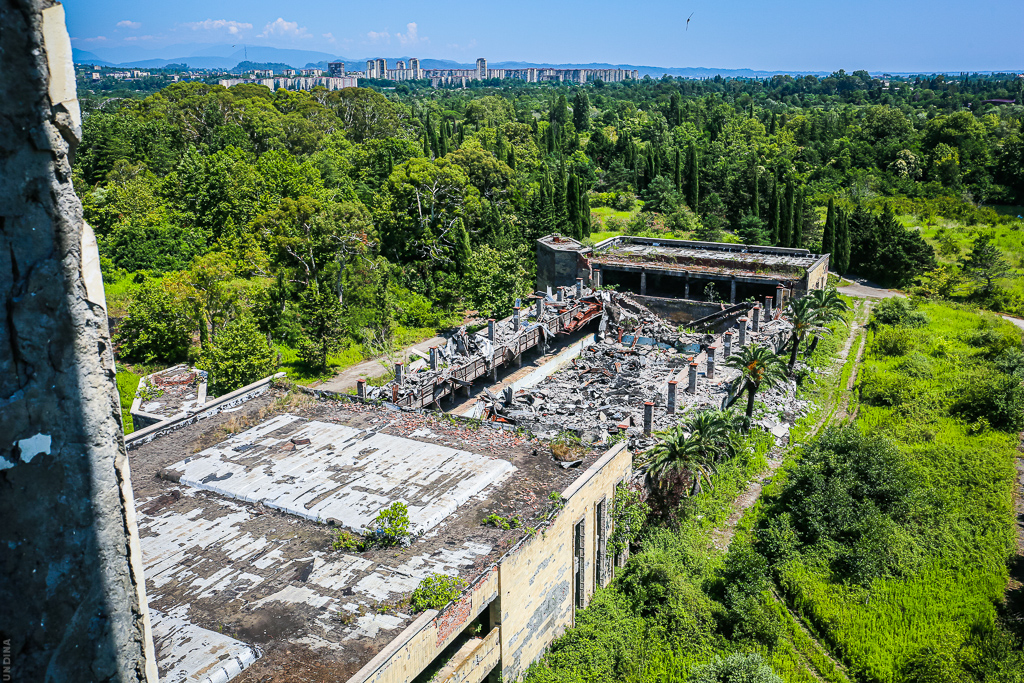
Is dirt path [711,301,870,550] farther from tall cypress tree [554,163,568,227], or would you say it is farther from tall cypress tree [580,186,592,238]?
tall cypress tree [554,163,568,227]

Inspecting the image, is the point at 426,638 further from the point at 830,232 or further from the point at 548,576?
the point at 830,232

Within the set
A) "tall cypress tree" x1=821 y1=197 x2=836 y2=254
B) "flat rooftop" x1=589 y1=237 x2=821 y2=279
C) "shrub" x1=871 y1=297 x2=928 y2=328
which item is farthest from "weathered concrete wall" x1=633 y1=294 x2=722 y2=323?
"tall cypress tree" x1=821 y1=197 x2=836 y2=254

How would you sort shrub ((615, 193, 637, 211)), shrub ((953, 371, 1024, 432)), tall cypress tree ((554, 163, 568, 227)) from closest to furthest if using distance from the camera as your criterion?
shrub ((953, 371, 1024, 432)) < tall cypress tree ((554, 163, 568, 227)) < shrub ((615, 193, 637, 211))

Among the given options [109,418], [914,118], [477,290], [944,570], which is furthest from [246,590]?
[914,118]

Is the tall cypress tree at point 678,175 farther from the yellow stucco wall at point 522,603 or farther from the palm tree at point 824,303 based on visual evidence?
the yellow stucco wall at point 522,603

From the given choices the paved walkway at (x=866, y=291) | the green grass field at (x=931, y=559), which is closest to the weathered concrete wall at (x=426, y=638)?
the green grass field at (x=931, y=559)

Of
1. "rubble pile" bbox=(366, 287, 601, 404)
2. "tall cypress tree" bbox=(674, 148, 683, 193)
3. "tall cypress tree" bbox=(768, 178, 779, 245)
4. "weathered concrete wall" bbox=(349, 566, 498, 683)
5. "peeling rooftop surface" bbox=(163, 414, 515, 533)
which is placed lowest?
"rubble pile" bbox=(366, 287, 601, 404)

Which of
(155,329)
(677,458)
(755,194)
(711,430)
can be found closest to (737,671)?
(677,458)
